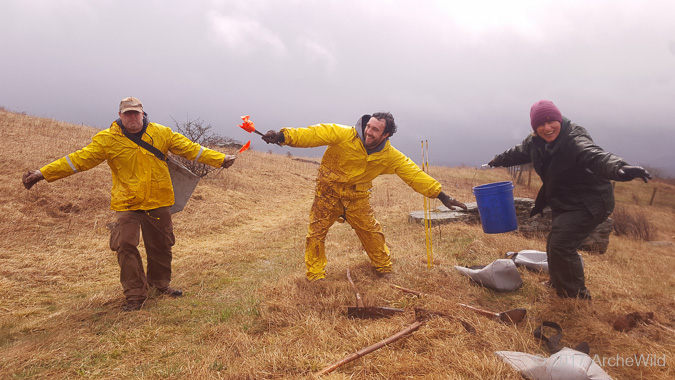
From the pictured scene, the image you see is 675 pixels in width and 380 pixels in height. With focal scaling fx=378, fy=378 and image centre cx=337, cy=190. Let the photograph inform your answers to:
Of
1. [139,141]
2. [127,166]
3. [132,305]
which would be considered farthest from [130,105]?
[132,305]

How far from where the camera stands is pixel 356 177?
449 centimetres

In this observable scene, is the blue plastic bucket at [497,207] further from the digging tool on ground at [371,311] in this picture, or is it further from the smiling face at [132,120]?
the smiling face at [132,120]

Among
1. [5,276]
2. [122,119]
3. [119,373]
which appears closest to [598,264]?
[119,373]

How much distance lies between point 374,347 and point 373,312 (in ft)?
2.53

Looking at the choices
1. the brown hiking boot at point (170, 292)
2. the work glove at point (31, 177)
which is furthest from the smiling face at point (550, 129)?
the work glove at point (31, 177)

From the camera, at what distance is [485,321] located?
3227mm

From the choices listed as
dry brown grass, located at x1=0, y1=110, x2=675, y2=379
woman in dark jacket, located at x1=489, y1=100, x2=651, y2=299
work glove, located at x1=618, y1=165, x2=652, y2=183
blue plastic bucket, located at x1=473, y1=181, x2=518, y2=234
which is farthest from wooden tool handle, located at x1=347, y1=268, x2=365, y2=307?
work glove, located at x1=618, y1=165, x2=652, y2=183

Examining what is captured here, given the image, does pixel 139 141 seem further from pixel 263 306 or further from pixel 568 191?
pixel 568 191

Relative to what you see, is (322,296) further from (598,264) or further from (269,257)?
(598,264)

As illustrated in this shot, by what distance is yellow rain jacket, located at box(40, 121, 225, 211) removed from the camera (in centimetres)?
395

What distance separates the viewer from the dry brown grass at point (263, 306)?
8.95ft

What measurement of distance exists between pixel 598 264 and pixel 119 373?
6.61 m

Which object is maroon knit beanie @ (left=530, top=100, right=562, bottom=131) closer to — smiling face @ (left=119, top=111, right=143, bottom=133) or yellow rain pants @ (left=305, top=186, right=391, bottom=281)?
yellow rain pants @ (left=305, top=186, right=391, bottom=281)

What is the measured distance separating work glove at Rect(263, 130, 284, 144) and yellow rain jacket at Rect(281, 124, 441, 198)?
0.80 feet
